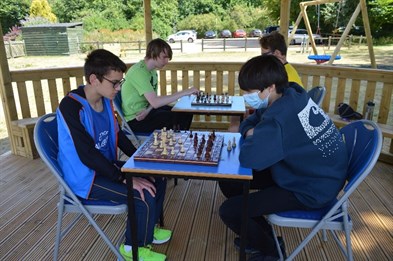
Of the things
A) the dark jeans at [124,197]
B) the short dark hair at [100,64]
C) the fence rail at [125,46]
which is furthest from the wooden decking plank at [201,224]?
the fence rail at [125,46]

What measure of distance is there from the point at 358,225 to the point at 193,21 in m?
27.7

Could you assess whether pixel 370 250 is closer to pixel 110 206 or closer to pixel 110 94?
pixel 110 206

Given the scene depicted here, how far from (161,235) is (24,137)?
2.75 metres

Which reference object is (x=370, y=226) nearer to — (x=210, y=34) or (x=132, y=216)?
(x=132, y=216)

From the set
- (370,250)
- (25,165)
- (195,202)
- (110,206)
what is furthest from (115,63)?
(25,165)

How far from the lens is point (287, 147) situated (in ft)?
5.56

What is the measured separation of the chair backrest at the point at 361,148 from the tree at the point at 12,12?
3174 cm

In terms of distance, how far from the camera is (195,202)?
316 centimetres

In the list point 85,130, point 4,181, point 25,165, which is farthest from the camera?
point 25,165

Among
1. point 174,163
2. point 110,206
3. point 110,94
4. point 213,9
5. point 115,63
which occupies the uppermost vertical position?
point 213,9

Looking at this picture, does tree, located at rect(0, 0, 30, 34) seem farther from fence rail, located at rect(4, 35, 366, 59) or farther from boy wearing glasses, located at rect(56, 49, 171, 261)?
boy wearing glasses, located at rect(56, 49, 171, 261)

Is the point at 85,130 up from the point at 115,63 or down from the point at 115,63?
down

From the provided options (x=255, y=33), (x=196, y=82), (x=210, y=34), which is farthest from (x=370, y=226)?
(x=255, y=33)

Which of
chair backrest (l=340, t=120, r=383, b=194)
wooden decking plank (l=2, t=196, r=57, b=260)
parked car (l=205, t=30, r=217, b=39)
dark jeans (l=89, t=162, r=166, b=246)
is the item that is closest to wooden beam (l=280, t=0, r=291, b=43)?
chair backrest (l=340, t=120, r=383, b=194)
